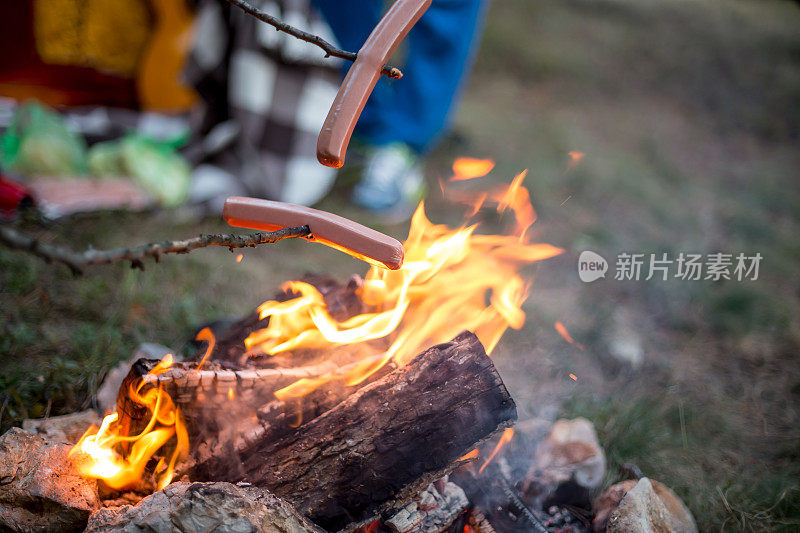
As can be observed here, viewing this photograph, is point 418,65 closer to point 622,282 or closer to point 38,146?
point 622,282

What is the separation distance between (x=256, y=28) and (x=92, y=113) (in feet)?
4.88

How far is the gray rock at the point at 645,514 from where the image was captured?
60.0 inches

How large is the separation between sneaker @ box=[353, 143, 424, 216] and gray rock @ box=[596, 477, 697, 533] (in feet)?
9.39

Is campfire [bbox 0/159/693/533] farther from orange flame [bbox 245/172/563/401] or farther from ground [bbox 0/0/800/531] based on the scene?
ground [bbox 0/0/800/531]

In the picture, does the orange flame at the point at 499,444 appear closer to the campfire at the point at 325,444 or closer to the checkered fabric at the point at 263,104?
the campfire at the point at 325,444

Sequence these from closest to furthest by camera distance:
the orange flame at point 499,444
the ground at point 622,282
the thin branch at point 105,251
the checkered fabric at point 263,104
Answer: the thin branch at point 105,251
the orange flame at point 499,444
the ground at point 622,282
the checkered fabric at point 263,104

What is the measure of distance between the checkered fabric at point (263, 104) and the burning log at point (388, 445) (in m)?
2.63

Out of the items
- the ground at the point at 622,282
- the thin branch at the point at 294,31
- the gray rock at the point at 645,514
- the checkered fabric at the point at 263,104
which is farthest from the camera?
the checkered fabric at the point at 263,104

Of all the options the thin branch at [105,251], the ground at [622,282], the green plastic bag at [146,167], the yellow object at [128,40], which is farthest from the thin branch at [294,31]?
the yellow object at [128,40]

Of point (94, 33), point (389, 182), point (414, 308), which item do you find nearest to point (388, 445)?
point (414, 308)

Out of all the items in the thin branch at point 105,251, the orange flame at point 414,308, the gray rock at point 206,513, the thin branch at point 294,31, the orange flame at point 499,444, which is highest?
the thin branch at point 294,31

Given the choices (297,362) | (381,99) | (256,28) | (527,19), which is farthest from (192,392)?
(527,19)

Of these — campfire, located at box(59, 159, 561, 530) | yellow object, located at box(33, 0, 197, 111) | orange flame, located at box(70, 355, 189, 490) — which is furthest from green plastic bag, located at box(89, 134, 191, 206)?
orange flame, located at box(70, 355, 189, 490)

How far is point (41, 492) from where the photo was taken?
4.54ft
